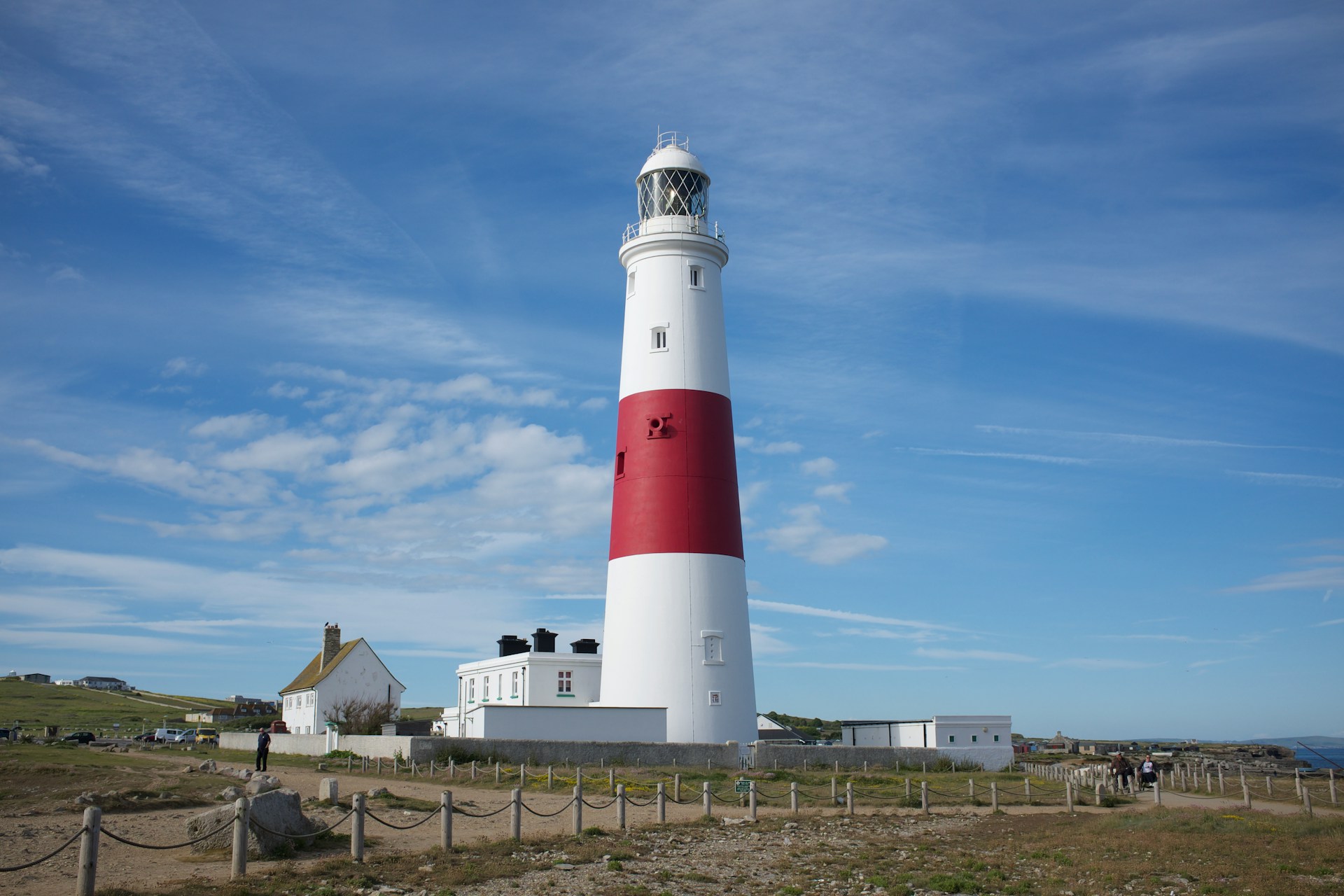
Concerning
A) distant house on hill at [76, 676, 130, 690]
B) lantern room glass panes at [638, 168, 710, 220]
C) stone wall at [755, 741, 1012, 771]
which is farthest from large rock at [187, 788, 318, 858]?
distant house on hill at [76, 676, 130, 690]

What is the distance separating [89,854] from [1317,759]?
12938cm

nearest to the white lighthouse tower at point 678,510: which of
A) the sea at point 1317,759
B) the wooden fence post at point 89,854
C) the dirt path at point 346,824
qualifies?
the dirt path at point 346,824

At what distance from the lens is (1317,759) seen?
113062 mm

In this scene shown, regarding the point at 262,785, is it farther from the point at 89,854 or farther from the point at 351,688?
the point at 351,688

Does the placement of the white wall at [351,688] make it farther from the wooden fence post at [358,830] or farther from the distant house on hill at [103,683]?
the distant house on hill at [103,683]

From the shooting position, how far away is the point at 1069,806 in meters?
24.8

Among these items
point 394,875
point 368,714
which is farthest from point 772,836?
point 368,714

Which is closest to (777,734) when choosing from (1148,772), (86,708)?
(1148,772)

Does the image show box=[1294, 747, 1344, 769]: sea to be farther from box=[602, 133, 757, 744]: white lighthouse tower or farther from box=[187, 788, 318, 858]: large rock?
box=[187, 788, 318, 858]: large rock

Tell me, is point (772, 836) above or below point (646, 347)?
below

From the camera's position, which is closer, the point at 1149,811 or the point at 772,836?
the point at 772,836

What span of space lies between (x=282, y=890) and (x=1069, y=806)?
18.6 m

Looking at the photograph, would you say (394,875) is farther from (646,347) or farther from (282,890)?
(646,347)

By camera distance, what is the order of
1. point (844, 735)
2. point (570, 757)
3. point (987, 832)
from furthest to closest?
point (844, 735), point (570, 757), point (987, 832)
